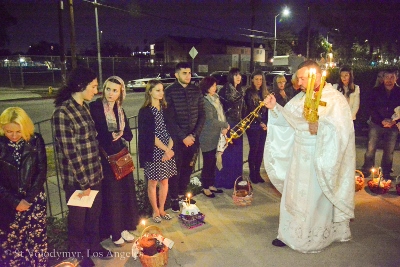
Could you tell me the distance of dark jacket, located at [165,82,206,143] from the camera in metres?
4.70

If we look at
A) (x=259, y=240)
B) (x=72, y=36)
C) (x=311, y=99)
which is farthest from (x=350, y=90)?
(x=72, y=36)

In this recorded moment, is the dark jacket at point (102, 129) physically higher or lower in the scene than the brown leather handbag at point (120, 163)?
higher

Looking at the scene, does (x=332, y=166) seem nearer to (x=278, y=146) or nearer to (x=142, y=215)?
(x=278, y=146)

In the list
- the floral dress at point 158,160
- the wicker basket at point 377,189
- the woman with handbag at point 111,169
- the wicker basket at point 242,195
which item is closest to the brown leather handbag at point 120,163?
the woman with handbag at point 111,169

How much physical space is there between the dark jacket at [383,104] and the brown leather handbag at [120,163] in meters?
4.31

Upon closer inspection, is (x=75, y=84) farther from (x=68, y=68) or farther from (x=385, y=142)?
(x=68, y=68)

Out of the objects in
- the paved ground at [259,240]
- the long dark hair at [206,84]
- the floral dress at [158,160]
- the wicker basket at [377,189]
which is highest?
the long dark hair at [206,84]

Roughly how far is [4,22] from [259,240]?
3874cm

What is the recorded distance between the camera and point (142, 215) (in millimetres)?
4758

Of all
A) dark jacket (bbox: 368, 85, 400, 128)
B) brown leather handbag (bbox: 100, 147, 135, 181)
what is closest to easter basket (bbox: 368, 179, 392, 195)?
dark jacket (bbox: 368, 85, 400, 128)

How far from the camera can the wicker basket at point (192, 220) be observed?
4.42 m

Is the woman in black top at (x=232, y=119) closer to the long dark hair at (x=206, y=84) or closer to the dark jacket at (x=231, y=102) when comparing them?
the dark jacket at (x=231, y=102)

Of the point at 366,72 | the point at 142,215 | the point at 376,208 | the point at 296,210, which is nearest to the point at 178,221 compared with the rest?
Answer: the point at 142,215

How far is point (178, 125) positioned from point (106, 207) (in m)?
1.42
